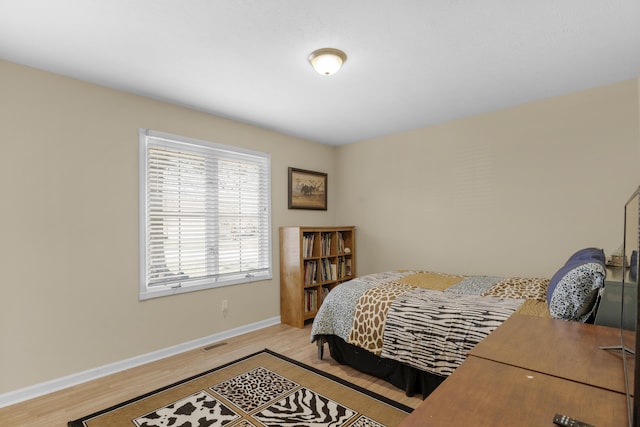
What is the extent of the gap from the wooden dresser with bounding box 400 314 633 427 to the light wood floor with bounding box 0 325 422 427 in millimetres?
1265

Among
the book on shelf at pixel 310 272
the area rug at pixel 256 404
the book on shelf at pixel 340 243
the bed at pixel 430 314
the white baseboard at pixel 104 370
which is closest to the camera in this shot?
the bed at pixel 430 314

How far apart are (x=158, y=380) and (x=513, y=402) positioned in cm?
266

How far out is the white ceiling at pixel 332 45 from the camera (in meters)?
1.83

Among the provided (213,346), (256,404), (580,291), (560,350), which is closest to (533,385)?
(560,350)

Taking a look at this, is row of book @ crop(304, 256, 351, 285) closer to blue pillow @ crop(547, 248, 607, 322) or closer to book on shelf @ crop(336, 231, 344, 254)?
book on shelf @ crop(336, 231, 344, 254)

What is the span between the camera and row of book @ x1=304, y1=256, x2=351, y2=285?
4.10 metres

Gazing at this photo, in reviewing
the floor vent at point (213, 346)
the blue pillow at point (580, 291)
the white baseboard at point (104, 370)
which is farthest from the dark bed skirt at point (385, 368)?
the white baseboard at point (104, 370)

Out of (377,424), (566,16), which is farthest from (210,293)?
(566,16)

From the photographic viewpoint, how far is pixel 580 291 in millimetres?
1729

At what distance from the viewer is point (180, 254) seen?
10.7 ft

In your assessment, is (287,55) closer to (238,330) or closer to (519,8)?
(519,8)

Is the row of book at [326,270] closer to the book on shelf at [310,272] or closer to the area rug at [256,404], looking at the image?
the book on shelf at [310,272]

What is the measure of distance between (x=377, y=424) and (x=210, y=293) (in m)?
2.17

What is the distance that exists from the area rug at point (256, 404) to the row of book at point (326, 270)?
1501 millimetres
